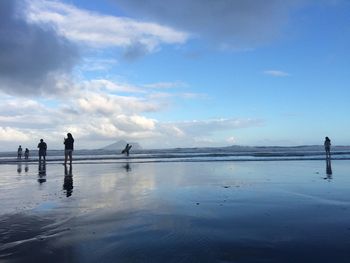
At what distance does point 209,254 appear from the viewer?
21.1 ft

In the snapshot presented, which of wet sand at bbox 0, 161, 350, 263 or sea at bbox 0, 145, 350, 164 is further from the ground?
sea at bbox 0, 145, 350, 164

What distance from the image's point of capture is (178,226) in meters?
8.55

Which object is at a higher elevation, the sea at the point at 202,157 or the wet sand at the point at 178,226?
the sea at the point at 202,157

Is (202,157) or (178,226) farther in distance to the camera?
(202,157)

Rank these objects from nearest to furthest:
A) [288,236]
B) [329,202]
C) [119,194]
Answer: [288,236]
[329,202]
[119,194]

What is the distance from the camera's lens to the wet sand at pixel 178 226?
254 inches

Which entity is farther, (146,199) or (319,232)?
(146,199)

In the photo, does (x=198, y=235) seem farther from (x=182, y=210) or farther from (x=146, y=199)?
(x=146, y=199)

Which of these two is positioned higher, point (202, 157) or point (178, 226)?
Result: point (202, 157)

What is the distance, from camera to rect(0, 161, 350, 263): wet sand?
6.45m

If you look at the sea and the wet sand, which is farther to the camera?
the sea

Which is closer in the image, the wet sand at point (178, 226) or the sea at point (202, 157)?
the wet sand at point (178, 226)

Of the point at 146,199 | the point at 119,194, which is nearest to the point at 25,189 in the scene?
the point at 119,194

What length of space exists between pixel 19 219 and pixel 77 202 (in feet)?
9.01
